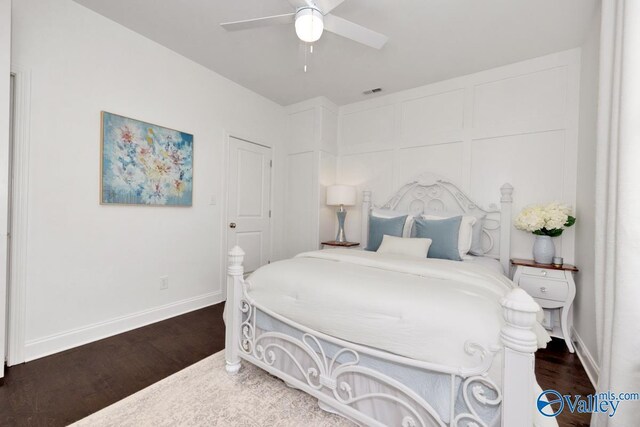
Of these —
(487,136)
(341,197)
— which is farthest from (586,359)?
(341,197)

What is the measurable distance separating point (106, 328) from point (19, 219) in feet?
3.60

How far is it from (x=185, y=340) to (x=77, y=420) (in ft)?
3.16

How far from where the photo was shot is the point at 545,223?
8.21 ft

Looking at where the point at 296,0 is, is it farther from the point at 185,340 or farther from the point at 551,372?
the point at 551,372

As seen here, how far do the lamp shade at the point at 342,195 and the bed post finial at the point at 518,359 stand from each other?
289 centimetres

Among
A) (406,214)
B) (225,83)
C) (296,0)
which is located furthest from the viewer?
(225,83)

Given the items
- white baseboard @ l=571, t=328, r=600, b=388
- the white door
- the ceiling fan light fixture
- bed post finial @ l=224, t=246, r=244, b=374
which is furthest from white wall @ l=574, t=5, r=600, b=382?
the white door

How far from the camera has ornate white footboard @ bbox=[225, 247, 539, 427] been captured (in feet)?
3.17

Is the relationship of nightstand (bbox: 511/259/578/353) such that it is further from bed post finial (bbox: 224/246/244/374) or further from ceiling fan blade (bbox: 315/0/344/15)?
ceiling fan blade (bbox: 315/0/344/15)

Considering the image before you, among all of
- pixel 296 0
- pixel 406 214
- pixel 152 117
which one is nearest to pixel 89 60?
pixel 152 117

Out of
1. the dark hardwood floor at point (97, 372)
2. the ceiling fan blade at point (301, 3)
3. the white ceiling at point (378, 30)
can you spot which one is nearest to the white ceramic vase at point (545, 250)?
the white ceiling at point (378, 30)

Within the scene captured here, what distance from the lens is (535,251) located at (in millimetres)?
2641

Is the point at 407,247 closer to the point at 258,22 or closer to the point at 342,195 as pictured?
the point at 342,195

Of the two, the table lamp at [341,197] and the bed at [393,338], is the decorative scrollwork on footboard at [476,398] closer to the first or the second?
the bed at [393,338]
